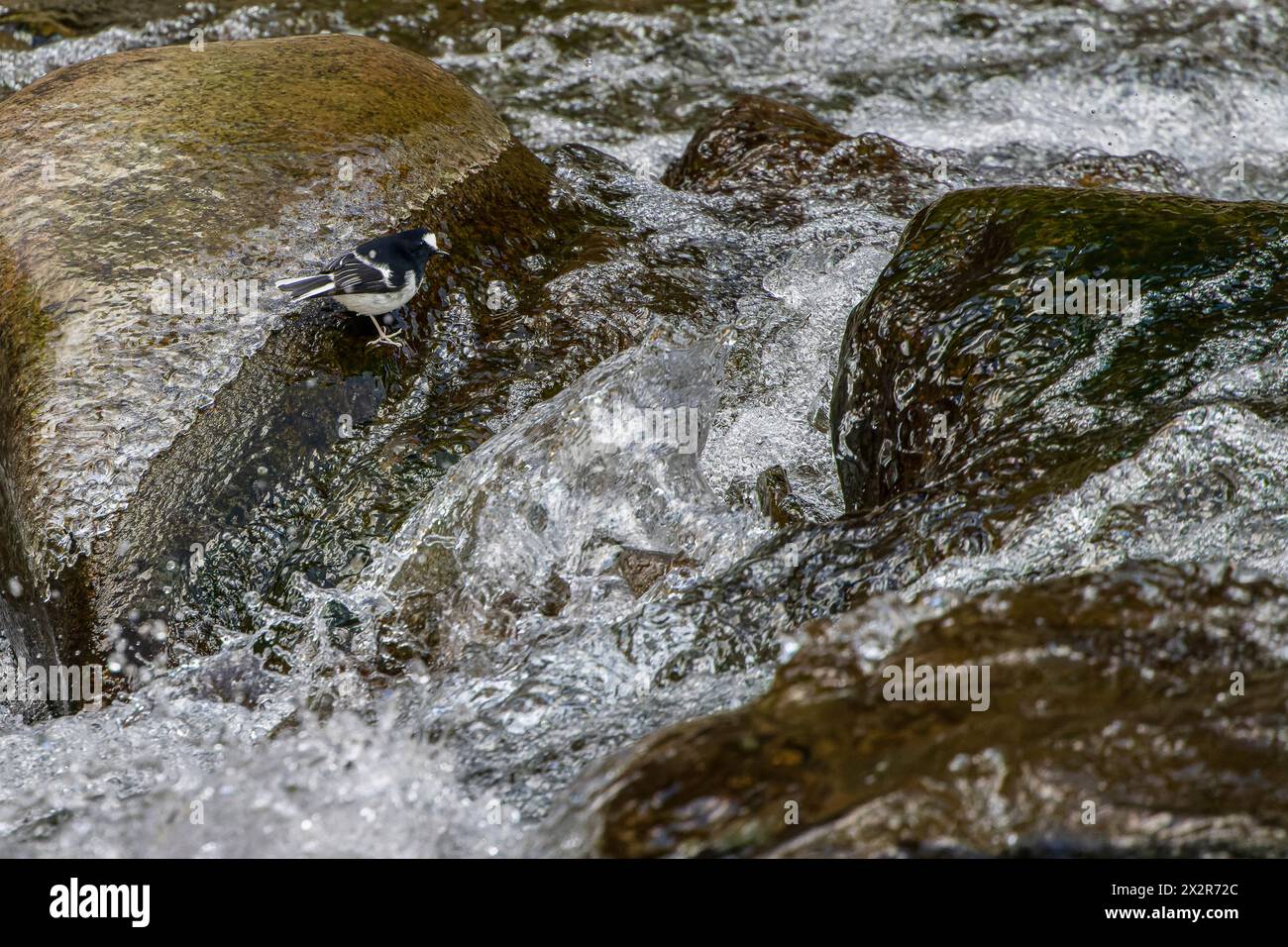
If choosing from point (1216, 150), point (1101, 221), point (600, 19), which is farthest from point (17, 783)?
point (1216, 150)

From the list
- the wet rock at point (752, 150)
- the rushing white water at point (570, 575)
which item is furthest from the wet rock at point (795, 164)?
the rushing white water at point (570, 575)

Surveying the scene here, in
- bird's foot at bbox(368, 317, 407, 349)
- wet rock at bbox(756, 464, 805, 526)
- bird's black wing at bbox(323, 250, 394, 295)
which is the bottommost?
wet rock at bbox(756, 464, 805, 526)

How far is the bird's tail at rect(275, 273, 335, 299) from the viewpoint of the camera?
4.84 meters

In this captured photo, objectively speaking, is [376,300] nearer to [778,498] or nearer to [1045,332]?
[778,498]

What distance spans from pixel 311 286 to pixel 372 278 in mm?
292

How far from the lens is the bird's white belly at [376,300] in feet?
15.9

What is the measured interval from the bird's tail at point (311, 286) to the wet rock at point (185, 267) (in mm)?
242

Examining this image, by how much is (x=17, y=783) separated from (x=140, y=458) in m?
1.27

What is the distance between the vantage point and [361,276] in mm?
4762

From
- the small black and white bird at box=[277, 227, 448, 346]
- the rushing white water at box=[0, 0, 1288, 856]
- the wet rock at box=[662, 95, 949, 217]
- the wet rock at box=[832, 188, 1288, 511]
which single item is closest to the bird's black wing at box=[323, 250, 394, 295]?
the small black and white bird at box=[277, 227, 448, 346]

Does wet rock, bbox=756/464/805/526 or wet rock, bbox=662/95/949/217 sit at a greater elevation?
wet rock, bbox=662/95/949/217

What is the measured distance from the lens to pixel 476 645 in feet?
14.4

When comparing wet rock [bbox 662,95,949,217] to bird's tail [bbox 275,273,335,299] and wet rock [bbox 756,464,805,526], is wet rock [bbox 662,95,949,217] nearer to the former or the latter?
wet rock [bbox 756,464,805,526]

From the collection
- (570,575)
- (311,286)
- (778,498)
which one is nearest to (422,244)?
(311,286)
